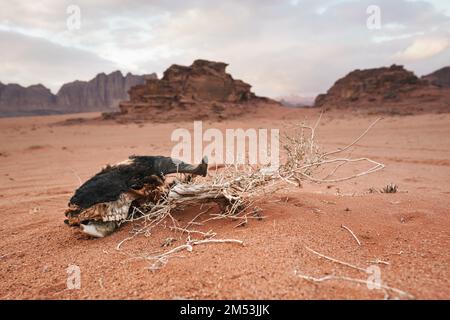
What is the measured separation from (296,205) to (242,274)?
→ 133 centimetres

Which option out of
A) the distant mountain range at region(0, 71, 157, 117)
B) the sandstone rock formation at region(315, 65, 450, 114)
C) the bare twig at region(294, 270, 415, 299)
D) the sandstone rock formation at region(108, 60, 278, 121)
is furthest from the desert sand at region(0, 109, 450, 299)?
the distant mountain range at region(0, 71, 157, 117)

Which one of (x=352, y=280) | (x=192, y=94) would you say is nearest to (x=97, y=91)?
(x=192, y=94)

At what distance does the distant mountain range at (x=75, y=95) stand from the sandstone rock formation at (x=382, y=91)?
64.6m

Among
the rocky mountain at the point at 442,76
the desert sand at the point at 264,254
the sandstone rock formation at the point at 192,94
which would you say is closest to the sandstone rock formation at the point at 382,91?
the sandstone rock formation at the point at 192,94

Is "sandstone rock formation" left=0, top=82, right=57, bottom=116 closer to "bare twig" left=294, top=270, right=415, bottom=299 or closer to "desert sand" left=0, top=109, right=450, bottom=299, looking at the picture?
"desert sand" left=0, top=109, right=450, bottom=299

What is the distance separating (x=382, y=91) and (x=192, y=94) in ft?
60.1

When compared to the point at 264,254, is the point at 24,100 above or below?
above

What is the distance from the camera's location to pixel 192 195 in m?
2.62

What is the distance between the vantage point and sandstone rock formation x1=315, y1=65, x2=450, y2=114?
27.0 metres

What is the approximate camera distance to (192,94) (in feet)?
102

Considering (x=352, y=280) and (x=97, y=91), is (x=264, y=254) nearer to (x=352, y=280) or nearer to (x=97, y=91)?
(x=352, y=280)

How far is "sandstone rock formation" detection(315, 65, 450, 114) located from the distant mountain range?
64592 millimetres
